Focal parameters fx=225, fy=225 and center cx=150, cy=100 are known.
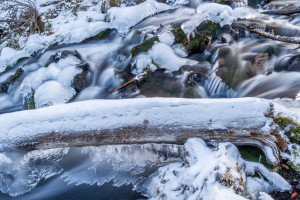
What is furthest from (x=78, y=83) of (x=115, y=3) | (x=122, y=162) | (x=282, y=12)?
(x=282, y=12)

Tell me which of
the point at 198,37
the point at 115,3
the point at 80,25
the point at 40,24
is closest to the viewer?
the point at 198,37

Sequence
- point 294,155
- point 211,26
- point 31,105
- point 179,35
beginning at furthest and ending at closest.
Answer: point 211,26 → point 179,35 → point 31,105 → point 294,155

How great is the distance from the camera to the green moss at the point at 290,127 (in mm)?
2156

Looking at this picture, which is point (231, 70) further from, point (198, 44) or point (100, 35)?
point (100, 35)

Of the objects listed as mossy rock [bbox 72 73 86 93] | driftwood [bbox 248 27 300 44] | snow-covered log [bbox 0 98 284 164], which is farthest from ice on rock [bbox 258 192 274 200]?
mossy rock [bbox 72 73 86 93]

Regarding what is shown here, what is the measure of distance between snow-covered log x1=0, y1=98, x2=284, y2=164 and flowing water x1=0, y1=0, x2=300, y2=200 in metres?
0.28

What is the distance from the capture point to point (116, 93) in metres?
4.64

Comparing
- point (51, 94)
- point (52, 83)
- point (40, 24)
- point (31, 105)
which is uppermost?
point (40, 24)

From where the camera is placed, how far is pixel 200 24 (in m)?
5.48

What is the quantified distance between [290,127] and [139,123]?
1.50 meters

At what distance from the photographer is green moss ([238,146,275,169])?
218 centimetres

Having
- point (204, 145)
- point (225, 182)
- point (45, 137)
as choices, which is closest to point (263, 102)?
point (204, 145)

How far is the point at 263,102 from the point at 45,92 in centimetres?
418

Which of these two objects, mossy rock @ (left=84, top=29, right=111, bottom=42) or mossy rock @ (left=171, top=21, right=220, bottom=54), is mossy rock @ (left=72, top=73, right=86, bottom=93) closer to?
mossy rock @ (left=84, top=29, right=111, bottom=42)
